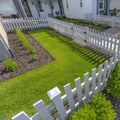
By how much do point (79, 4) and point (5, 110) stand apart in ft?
49.6

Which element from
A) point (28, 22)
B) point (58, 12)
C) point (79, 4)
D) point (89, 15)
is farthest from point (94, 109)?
point (58, 12)

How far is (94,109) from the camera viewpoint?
2131 millimetres

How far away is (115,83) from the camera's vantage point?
8.71 feet

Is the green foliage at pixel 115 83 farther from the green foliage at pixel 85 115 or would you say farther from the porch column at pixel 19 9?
the porch column at pixel 19 9

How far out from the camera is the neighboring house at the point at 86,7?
12.7 m

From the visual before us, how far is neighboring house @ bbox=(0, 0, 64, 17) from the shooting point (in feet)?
62.7

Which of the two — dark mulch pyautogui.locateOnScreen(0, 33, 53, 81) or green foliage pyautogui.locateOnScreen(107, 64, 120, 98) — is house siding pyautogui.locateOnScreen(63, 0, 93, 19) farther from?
green foliage pyautogui.locateOnScreen(107, 64, 120, 98)

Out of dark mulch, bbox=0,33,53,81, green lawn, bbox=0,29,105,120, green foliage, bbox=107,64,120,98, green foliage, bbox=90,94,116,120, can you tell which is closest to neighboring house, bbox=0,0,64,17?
dark mulch, bbox=0,33,53,81

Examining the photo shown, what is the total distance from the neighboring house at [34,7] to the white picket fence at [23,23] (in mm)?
9503

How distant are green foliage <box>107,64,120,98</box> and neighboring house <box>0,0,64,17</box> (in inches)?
738

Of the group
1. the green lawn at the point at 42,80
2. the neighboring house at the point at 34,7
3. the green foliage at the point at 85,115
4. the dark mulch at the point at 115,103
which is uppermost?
the neighboring house at the point at 34,7

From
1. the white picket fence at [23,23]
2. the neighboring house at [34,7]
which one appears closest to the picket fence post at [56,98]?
the white picket fence at [23,23]

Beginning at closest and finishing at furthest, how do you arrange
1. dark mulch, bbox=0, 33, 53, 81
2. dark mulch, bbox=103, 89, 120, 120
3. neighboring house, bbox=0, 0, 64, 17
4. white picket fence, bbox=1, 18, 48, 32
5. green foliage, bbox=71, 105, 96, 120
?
green foliage, bbox=71, 105, 96, 120 → dark mulch, bbox=103, 89, 120, 120 → dark mulch, bbox=0, 33, 53, 81 → white picket fence, bbox=1, 18, 48, 32 → neighboring house, bbox=0, 0, 64, 17

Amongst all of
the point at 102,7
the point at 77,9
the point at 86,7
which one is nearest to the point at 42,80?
the point at 86,7
